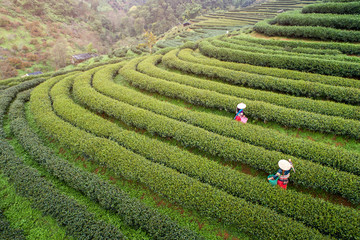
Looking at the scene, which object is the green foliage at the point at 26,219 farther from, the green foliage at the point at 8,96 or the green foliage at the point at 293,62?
the green foliage at the point at 293,62

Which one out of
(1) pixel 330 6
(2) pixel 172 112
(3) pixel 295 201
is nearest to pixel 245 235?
(3) pixel 295 201

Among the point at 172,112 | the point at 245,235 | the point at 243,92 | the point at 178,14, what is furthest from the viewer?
the point at 178,14

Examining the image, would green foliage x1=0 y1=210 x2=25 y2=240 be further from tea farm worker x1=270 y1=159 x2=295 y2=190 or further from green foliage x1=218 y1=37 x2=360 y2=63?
green foliage x1=218 y1=37 x2=360 y2=63

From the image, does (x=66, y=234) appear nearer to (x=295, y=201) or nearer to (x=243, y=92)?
(x=295, y=201)

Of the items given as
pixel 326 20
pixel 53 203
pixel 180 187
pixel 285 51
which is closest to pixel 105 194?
pixel 53 203

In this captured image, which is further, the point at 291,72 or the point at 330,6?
the point at 330,6

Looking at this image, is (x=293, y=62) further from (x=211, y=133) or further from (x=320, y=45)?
(x=211, y=133)
